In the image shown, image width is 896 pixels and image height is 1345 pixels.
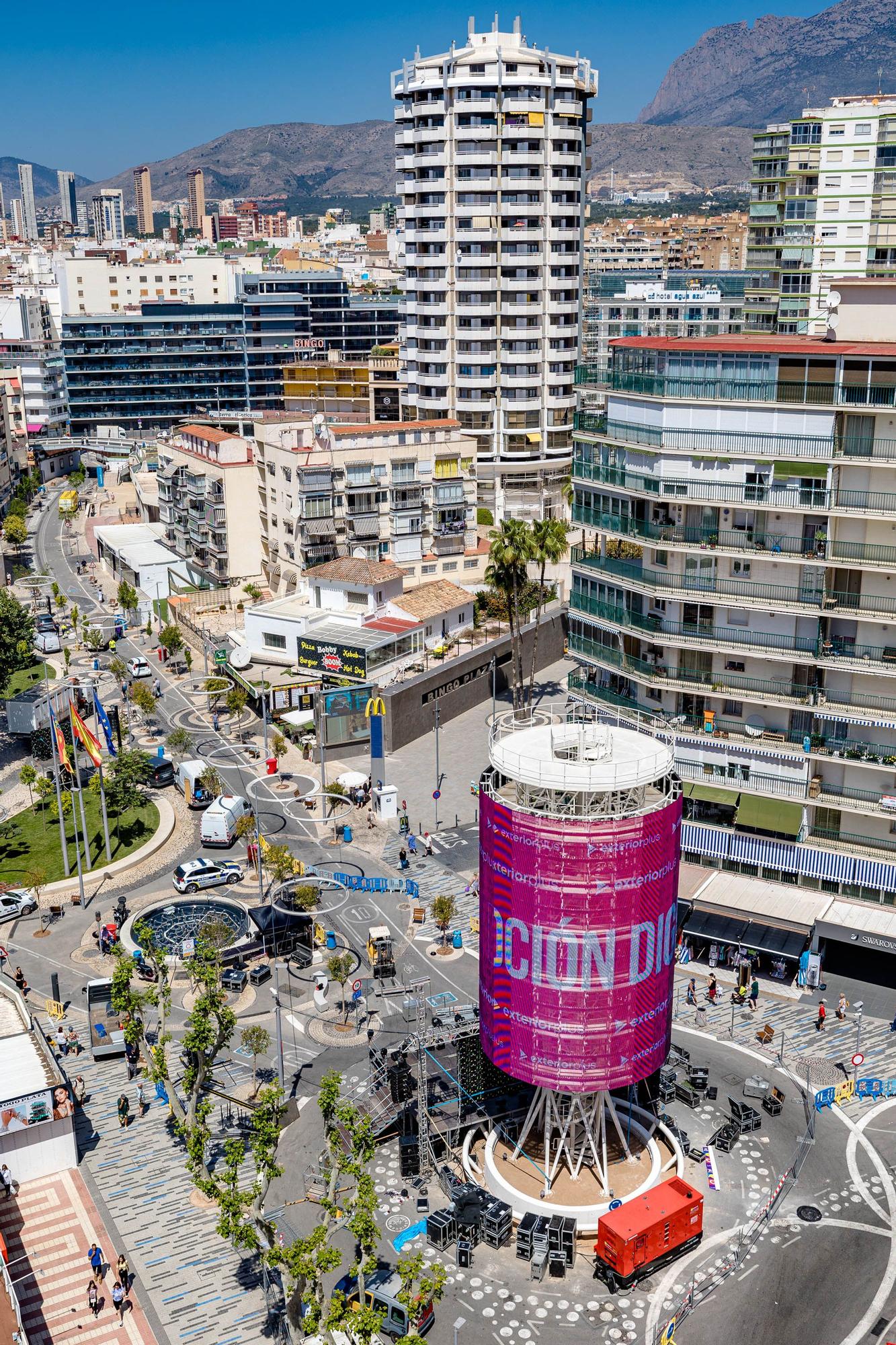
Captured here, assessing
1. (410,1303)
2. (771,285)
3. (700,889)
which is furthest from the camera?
(771,285)

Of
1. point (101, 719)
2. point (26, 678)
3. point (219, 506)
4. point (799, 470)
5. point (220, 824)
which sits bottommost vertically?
point (26, 678)

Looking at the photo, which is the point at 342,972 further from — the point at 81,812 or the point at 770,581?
the point at 770,581

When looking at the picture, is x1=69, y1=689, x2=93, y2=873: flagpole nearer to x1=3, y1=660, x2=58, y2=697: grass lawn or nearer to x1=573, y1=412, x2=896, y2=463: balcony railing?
x1=3, y1=660, x2=58, y2=697: grass lawn

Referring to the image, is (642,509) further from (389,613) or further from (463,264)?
(463,264)

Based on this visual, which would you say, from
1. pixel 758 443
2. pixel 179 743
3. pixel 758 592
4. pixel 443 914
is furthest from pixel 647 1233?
pixel 179 743

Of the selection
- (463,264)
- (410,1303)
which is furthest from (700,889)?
(463,264)

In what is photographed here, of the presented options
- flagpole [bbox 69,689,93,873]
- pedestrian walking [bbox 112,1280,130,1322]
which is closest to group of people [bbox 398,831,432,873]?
flagpole [bbox 69,689,93,873]

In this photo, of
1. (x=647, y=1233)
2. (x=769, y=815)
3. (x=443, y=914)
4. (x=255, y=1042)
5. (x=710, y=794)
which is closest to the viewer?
(x=647, y=1233)
